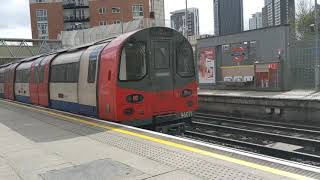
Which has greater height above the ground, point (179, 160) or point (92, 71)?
point (92, 71)

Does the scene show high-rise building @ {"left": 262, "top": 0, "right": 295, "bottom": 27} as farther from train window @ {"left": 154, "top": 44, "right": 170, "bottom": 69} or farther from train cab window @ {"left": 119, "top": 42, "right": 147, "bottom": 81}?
train cab window @ {"left": 119, "top": 42, "right": 147, "bottom": 81}

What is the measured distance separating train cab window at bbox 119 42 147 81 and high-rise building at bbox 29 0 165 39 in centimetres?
7956

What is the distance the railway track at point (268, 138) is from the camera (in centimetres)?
959

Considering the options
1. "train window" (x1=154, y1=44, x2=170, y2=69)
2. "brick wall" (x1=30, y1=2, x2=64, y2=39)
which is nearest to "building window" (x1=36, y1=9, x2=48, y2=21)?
"brick wall" (x1=30, y1=2, x2=64, y2=39)

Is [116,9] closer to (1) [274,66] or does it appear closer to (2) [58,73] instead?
(1) [274,66]

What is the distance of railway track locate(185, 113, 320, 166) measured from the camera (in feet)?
31.4

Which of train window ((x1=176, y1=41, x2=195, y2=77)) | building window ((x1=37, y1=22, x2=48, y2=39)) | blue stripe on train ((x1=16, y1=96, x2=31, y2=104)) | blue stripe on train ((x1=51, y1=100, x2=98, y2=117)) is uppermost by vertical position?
building window ((x1=37, y1=22, x2=48, y2=39))

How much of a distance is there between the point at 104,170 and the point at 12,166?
167cm

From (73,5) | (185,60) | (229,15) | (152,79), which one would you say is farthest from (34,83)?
(73,5)

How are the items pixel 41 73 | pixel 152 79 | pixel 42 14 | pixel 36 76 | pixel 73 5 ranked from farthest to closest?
pixel 73 5 → pixel 42 14 → pixel 36 76 → pixel 41 73 → pixel 152 79

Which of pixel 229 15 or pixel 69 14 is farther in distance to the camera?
pixel 69 14

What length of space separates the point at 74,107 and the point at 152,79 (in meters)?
3.78

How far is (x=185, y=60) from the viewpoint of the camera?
12.1 metres

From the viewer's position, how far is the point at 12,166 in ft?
22.9
